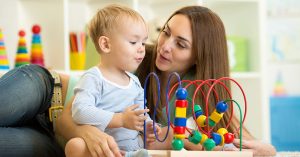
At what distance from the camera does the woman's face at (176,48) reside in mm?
1832

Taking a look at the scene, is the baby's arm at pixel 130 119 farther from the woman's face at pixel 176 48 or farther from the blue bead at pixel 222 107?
the woman's face at pixel 176 48

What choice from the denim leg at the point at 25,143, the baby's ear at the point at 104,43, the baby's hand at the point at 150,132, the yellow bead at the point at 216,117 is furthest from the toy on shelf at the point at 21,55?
the yellow bead at the point at 216,117

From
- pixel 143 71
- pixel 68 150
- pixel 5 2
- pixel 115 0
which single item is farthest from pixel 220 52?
pixel 5 2

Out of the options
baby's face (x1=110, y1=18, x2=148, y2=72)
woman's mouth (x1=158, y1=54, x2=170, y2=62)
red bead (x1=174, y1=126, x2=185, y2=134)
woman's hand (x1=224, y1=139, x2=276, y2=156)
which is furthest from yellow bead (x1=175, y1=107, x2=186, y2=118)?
woman's mouth (x1=158, y1=54, x2=170, y2=62)

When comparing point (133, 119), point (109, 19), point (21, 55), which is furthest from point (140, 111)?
point (21, 55)

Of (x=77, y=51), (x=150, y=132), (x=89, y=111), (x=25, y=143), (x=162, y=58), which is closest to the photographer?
(x=89, y=111)

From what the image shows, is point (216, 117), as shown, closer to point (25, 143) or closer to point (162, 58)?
point (162, 58)

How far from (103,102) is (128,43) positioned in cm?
20

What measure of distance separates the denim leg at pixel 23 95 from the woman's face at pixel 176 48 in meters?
0.44

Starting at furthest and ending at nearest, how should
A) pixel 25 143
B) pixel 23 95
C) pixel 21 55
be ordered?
pixel 21 55
pixel 23 95
pixel 25 143

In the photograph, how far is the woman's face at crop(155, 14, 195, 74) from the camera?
1832 millimetres

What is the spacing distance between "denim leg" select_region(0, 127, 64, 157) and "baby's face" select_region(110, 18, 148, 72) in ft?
1.29

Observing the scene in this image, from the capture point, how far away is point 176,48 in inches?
72.6

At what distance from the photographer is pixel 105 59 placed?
1583 millimetres
